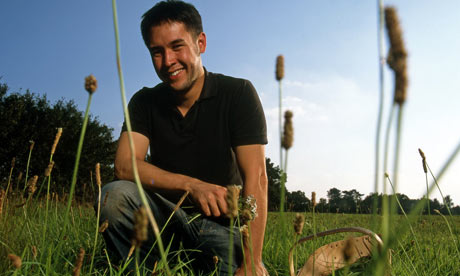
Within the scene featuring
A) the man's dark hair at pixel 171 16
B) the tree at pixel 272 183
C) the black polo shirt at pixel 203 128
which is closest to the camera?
the black polo shirt at pixel 203 128

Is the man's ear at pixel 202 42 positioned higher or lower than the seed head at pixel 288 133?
higher

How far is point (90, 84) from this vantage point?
2.22ft

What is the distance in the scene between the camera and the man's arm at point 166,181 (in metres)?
2.25

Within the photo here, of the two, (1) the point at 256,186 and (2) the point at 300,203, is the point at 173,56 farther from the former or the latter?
(2) the point at 300,203

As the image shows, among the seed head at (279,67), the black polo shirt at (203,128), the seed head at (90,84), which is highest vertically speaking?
the black polo shirt at (203,128)

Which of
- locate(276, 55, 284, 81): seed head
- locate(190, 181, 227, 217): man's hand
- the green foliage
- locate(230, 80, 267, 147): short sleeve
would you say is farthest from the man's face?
the green foliage

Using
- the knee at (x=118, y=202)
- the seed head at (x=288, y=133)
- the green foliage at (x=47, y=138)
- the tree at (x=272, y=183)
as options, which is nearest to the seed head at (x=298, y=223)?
the seed head at (x=288, y=133)

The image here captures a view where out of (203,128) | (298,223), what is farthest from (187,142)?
(298,223)

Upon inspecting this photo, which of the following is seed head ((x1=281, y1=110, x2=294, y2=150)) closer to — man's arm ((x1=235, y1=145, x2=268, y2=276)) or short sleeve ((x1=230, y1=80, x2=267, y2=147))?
man's arm ((x1=235, y1=145, x2=268, y2=276))

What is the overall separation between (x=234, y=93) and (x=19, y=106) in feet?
74.7

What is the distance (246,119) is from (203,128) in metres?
0.41

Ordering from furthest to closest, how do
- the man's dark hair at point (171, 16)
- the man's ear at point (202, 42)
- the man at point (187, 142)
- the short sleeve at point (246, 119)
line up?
the man's ear at point (202, 42), the man's dark hair at point (171, 16), the short sleeve at point (246, 119), the man at point (187, 142)

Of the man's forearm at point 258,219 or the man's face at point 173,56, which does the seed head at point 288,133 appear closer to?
the man's forearm at point 258,219

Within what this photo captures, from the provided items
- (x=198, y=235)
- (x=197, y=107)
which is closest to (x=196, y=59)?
(x=197, y=107)
